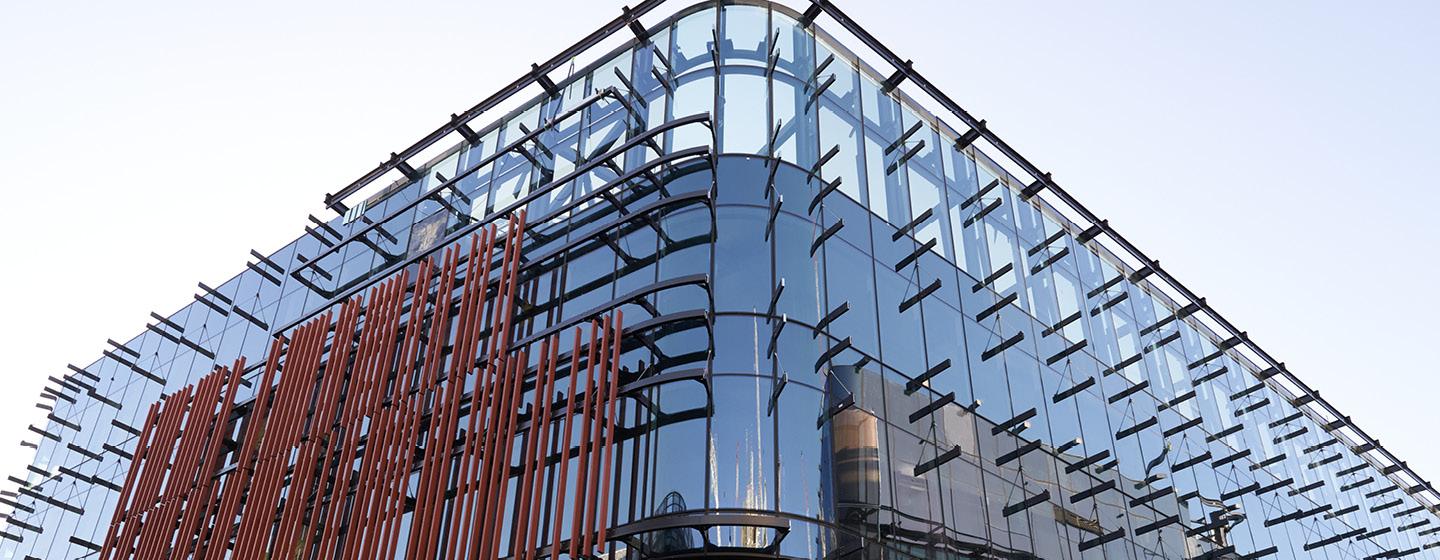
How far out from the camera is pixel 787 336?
20.5m

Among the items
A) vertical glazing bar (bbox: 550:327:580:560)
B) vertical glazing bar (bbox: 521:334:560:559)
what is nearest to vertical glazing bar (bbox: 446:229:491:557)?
vertical glazing bar (bbox: 521:334:560:559)

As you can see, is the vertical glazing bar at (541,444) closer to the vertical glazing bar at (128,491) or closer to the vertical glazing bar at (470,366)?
the vertical glazing bar at (470,366)

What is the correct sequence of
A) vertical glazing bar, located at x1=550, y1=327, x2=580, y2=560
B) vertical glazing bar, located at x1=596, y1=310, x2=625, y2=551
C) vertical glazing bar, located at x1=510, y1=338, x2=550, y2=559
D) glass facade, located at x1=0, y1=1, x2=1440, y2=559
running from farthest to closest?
glass facade, located at x1=0, y1=1, x2=1440, y2=559 < vertical glazing bar, located at x1=510, y1=338, x2=550, y2=559 < vertical glazing bar, located at x1=550, y1=327, x2=580, y2=560 < vertical glazing bar, located at x1=596, y1=310, x2=625, y2=551

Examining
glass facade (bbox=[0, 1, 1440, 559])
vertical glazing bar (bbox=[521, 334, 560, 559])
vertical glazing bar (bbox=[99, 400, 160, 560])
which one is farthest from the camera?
vertical glazing bar (bbox=[99, 400, 160, 560])

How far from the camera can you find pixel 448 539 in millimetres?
20094

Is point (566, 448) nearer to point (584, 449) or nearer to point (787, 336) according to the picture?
point (584, 449)

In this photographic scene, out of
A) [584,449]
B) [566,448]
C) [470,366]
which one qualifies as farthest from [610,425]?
[470,366]

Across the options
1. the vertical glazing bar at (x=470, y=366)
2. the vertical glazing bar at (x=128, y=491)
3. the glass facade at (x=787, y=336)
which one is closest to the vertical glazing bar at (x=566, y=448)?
the glass facade at (x=787, y=336)

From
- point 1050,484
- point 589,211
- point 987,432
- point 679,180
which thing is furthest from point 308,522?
point 1050,484

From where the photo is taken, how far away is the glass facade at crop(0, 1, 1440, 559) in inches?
766

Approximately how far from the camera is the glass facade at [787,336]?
63.9 ft

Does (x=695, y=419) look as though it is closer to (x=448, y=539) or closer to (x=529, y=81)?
(x=448, y=539)

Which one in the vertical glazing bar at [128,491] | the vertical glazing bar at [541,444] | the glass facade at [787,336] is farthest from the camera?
the vertical glazing bar at [128,491]

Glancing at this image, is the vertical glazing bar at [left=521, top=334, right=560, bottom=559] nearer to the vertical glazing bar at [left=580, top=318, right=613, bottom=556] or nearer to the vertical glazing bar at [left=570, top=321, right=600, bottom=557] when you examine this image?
the vertical glazing bar at [left=570, top=321, right=600, bottom=557]
